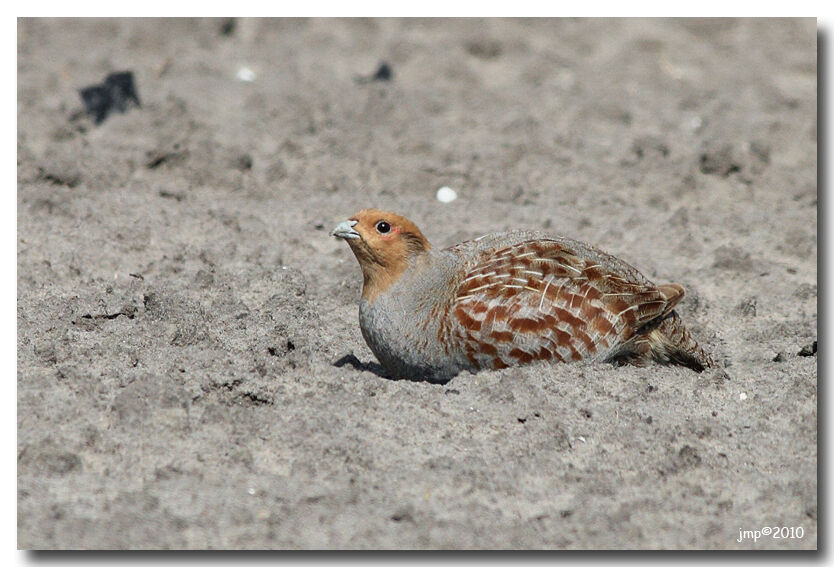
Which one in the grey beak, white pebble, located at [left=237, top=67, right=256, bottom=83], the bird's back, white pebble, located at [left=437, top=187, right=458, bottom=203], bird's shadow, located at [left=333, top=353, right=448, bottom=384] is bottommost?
bird's shadow, located at [left=333, top=353, right=448, bottom=384]

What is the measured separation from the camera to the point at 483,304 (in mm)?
5098

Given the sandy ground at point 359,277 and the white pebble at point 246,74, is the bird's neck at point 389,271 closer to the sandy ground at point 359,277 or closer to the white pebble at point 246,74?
the sandy ground at point 359,277

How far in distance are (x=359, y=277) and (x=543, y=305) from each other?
1.67m

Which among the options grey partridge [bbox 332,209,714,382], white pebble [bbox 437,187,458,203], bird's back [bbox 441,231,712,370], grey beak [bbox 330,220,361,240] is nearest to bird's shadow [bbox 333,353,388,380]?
grey partridge [bbox 332,209,714,382]

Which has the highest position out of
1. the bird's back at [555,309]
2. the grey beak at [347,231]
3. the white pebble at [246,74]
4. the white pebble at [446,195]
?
the white pebble at [246,74]

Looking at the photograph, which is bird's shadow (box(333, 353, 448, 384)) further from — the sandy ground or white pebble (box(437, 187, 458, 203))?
white pebble (box(437, 187, 458, 203))

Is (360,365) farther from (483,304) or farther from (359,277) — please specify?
(359,277)

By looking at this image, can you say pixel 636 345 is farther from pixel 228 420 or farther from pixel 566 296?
pixel 228 420

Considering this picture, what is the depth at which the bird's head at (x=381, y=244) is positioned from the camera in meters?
5.16

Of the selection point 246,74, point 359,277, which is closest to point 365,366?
point 359,277

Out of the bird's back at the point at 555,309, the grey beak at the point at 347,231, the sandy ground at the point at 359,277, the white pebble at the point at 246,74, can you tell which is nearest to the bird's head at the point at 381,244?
the grey beak at the point at 347,231

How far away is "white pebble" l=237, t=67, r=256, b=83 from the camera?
9.70 meters

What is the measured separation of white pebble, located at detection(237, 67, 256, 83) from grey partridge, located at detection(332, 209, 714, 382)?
4901 mm

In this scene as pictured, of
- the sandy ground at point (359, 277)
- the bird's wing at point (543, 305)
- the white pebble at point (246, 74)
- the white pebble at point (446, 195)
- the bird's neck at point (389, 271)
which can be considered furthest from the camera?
the white pebble at point (246, 74)
